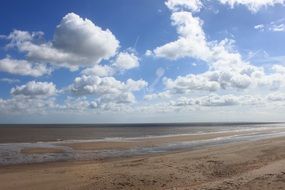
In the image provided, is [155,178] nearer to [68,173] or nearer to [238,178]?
[238,178]

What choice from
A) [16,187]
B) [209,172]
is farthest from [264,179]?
[16,187]

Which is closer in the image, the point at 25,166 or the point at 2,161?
the point at 25,166

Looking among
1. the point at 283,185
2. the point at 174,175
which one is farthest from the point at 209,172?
the point at 283,185

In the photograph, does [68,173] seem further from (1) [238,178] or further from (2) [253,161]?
(2) [253,161]

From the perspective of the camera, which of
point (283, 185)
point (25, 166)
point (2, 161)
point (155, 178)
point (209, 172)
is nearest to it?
point (283, 185)

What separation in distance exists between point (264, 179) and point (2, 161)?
20.4 meters

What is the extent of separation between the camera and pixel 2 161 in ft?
93.6

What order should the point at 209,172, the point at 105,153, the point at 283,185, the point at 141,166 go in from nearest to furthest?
the point at 283,185
the point at 209,172
the point at 141,166
the point at 105,153

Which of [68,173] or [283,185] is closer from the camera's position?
[283,185]

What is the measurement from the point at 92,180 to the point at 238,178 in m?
6.99

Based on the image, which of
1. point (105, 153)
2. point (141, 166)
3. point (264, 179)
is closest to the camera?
point (264, 179)

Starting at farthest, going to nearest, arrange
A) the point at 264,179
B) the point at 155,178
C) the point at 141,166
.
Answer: the point at 141,166 < the point at 155,178 < the point at 264,179

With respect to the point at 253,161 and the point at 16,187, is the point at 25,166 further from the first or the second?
the point at 253,161

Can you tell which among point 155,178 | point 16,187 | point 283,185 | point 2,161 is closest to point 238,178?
point 283,185
